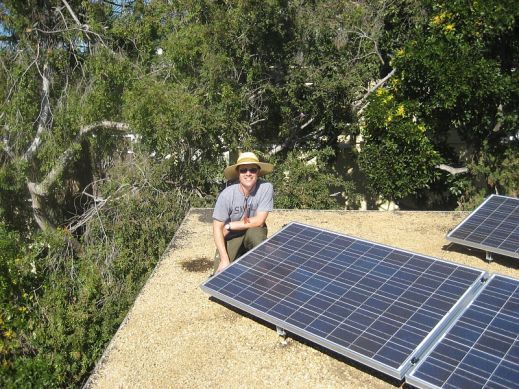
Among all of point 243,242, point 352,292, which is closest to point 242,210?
point 243,242

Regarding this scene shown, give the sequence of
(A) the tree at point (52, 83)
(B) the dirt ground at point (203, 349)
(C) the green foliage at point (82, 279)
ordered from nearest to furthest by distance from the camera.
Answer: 1. (B) the dirt ground at point (203, 349)
2. (C) the green foliage at point (82, 279)
3. (A) the tree at point (52, 83)

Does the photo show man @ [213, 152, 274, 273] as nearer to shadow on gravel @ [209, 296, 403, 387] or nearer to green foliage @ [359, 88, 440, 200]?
shadow on gravel @ [209, 296, 403, 387]

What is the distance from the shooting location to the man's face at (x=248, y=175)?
5418mm

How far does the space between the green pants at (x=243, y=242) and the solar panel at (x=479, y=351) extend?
231 cm

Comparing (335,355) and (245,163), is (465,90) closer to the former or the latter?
(245,163)

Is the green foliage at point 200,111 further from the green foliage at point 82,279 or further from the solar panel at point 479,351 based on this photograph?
the solar panel at point 479,351

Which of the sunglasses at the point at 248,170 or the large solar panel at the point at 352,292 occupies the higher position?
the sunglasses at the point at 248,170

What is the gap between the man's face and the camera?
5418 millimetres

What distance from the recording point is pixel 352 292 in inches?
168

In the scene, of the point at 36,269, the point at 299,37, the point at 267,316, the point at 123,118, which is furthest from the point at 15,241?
the point at 267,316

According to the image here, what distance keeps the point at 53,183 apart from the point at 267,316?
379 inches

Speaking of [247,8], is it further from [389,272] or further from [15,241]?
[389,272]

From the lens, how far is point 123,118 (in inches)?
449

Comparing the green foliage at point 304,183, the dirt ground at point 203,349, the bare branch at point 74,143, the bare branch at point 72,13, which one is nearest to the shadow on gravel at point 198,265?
the dirt ground at point 203,349
